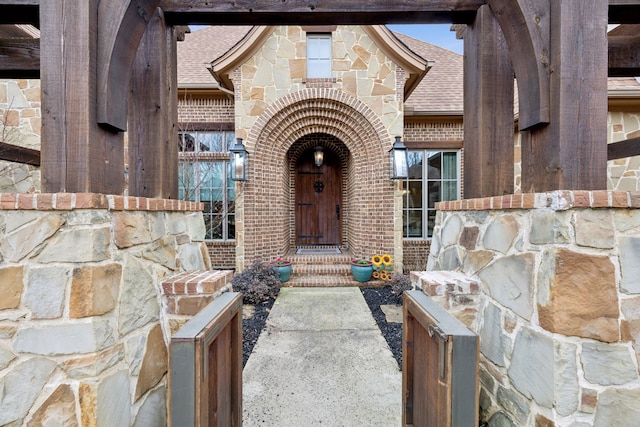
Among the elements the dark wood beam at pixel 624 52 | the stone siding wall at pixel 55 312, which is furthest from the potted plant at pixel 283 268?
the dark wood beam at pixel 624 52

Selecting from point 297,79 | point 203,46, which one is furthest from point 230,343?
point 203,46

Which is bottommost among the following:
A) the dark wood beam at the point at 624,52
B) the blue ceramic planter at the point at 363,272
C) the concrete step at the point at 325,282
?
the concrete step at the point at 325,282

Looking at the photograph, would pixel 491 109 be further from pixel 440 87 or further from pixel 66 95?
pixel 440 87

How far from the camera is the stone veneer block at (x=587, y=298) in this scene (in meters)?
1.15

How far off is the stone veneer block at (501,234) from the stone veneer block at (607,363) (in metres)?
0.51

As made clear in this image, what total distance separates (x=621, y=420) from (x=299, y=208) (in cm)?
630

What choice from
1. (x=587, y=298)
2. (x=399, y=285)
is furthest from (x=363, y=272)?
(x=587, y=298)

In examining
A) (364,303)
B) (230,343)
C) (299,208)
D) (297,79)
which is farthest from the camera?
(299,208)

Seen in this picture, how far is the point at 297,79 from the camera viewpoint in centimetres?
544

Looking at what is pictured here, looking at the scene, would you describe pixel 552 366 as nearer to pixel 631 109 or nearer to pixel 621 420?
pixel 621 420

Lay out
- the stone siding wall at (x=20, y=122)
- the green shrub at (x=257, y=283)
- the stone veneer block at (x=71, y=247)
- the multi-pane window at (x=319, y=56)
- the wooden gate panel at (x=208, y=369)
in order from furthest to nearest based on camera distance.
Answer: the multi-pane window at (x=319, y=56)
the stone siding wall at (x=20, y=122)
the green shrub at (x=257, y=283)
the stone veneer block at (x=71, y=247)
the wooden gate panel at (x=208, y=369)

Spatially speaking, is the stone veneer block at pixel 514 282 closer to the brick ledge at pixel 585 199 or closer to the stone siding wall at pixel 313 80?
the brick ledge at pixel 585 199

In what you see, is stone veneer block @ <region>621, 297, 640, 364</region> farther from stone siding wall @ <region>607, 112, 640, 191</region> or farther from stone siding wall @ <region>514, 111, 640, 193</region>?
stone siding wall @ <region>607, 112, 640, 191</region>

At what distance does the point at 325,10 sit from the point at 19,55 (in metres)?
2.46
